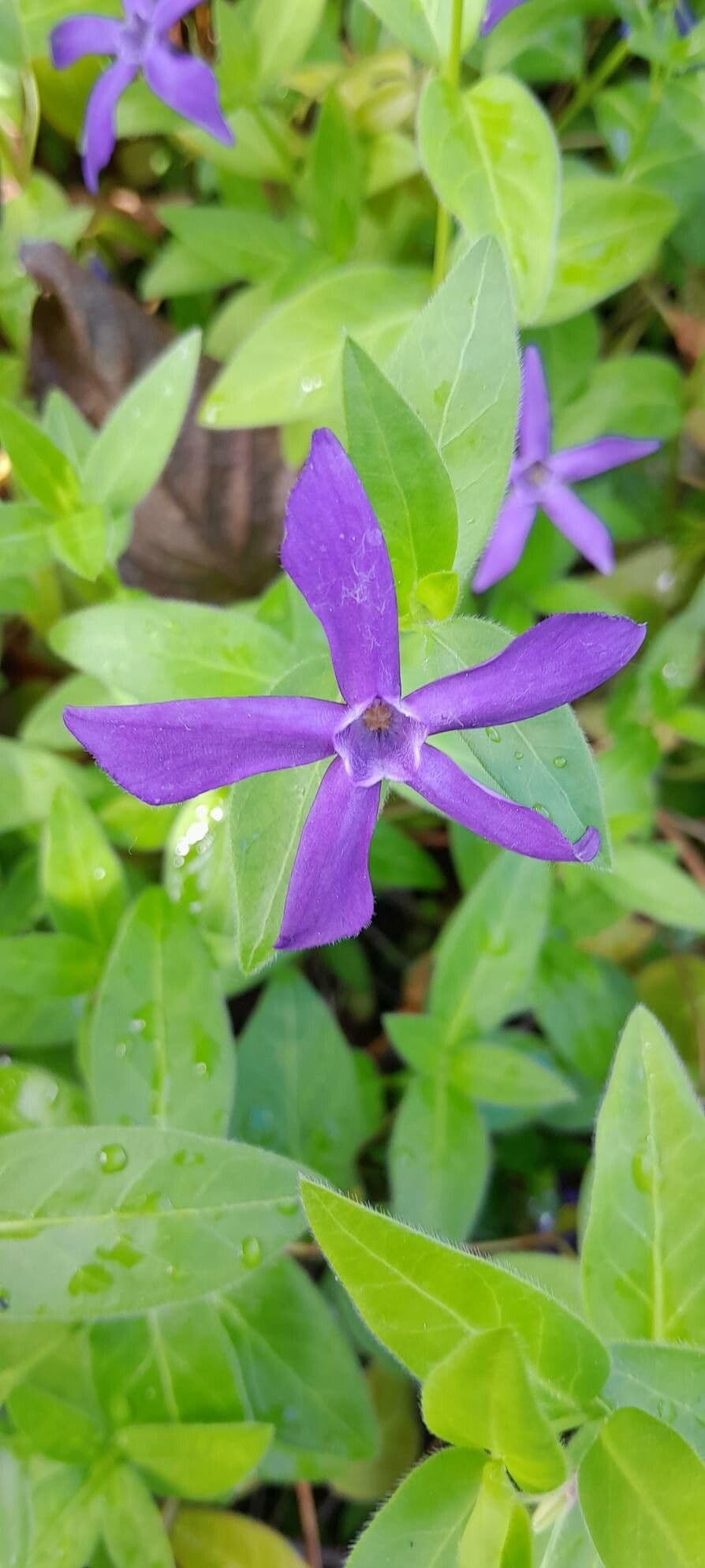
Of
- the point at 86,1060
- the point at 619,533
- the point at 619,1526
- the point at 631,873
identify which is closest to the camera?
the point at 619,1526

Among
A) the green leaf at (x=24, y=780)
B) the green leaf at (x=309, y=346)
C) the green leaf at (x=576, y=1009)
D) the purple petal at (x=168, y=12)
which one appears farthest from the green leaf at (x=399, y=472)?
the purple petal at (x=168, y=12)

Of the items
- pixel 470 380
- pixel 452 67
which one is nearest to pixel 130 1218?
pixel 470 380

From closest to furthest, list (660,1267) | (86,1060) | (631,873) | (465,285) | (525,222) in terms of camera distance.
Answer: (465,285), (660,1267), (525,222), (86,1060), (631,873)

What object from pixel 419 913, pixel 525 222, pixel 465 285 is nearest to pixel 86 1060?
pixel 419 913

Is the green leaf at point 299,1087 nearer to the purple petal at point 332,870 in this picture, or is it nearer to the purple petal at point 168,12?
the purple petal at point 332,870

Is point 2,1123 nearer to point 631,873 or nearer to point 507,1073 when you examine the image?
point 507,1073

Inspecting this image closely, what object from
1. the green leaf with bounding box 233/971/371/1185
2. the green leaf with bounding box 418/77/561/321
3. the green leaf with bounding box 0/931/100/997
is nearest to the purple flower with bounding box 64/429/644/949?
the green leaf with bounding box 418/77/561/321

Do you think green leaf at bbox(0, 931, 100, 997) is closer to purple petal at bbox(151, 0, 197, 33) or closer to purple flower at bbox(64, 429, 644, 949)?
purple flower at bbox(64, 429, 644, 949)
